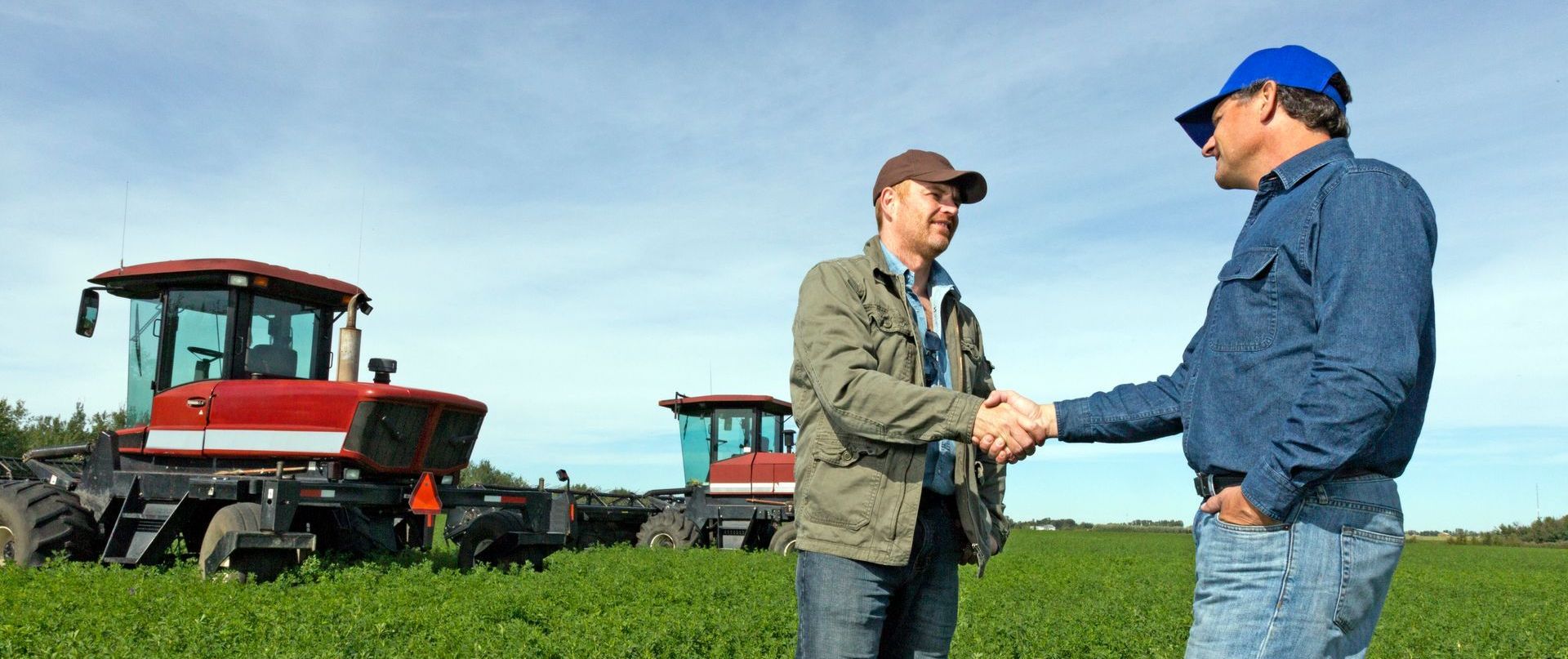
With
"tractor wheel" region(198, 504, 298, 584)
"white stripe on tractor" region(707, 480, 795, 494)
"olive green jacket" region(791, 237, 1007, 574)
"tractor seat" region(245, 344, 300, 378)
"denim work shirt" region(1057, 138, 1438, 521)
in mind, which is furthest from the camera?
"white stripe on tractor" region(707, 480, 795, 494)

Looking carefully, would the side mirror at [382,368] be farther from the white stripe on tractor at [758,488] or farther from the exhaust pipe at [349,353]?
the white stripe on tractor at [758,488]

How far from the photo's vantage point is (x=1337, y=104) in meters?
2.48

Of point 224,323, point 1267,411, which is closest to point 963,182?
point 1267,411

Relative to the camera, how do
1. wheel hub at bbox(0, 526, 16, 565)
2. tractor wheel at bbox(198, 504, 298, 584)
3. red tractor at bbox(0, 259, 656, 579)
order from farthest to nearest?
wheel hub at bbox(0, 526, 16, 565)
red tractor at bbox(0, 259, 656, 579)
tractor wheel at bbox(198, 504, 298, 584)

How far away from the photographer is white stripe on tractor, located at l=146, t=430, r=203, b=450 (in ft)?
34.4

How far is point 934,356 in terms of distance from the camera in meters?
3.40

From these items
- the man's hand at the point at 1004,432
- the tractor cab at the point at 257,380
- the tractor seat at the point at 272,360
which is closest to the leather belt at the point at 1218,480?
the man's hand at the point at 1004,432

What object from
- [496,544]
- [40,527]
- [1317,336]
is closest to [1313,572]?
[1317,336]

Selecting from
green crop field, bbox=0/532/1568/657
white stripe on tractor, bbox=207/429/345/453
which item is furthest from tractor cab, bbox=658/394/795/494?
white stripe on tractor, bbox=207/429/345/453

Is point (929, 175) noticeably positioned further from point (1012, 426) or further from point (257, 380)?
point (257, 380)

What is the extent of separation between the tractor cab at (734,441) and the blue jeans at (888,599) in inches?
564

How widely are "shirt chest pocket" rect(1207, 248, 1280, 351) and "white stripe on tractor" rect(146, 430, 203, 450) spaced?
33.4ft

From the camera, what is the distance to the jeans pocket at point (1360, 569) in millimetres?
2199

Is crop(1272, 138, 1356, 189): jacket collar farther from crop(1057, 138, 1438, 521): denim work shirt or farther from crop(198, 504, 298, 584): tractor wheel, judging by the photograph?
crop(198, 504, 298, 584): tractor wheel
